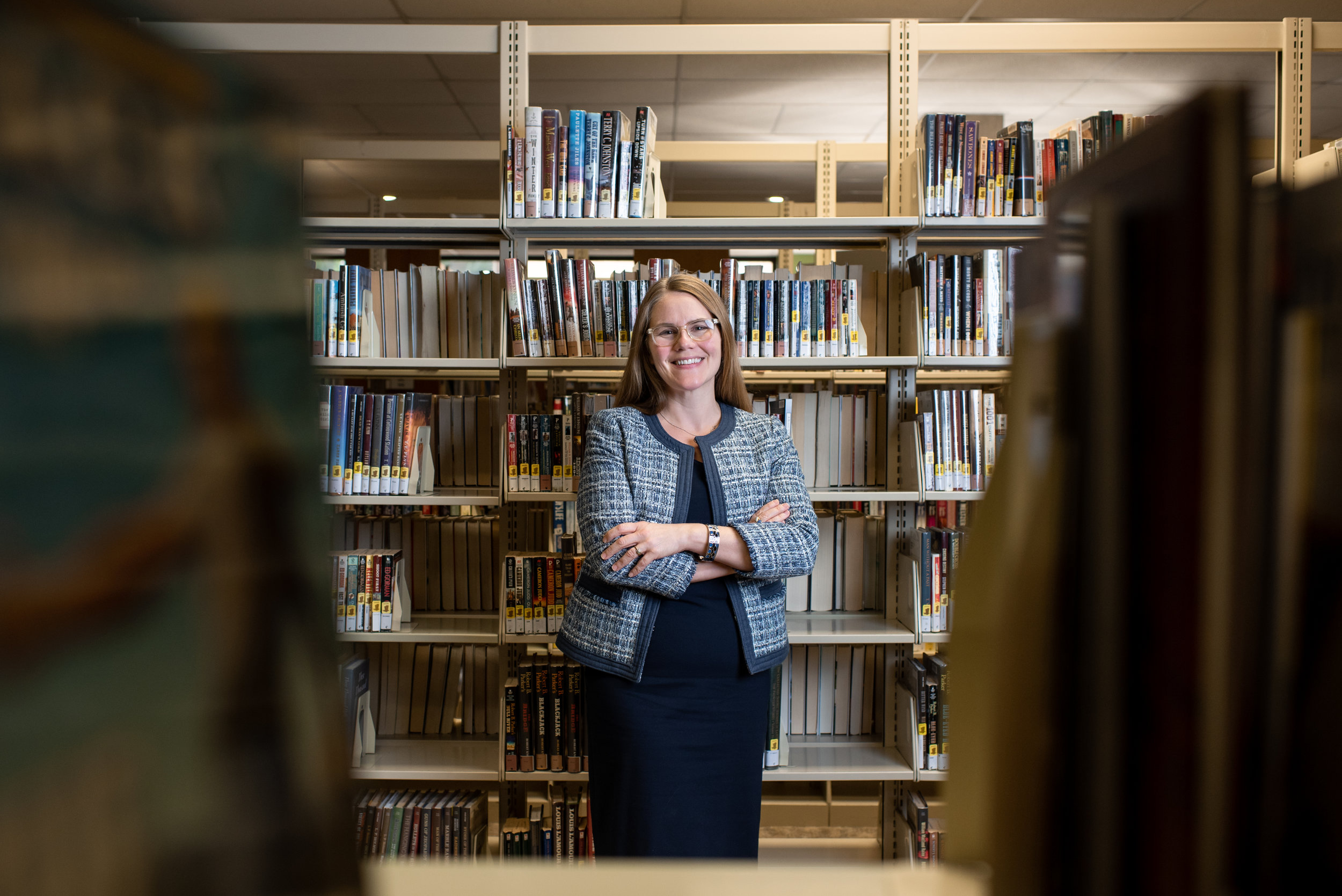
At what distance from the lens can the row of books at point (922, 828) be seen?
2.32 meters

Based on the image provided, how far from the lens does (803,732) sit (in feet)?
8.34

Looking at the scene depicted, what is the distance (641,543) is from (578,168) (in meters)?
1.22

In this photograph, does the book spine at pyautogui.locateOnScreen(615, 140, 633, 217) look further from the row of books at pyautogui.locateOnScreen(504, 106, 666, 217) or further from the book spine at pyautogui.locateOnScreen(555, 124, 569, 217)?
the book spine at pyautogui.locateOnScreen(555, 124, 569, 217)

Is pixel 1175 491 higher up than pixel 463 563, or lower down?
higher up

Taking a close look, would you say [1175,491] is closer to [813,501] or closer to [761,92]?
[813,501]

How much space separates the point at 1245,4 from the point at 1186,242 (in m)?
5.05

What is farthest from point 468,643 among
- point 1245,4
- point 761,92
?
point 1245,4

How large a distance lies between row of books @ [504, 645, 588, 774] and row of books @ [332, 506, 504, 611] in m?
0.37

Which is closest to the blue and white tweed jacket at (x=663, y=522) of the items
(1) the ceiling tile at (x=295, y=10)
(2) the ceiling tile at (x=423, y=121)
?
(1) the ceiling tile at (x=295, y=10)

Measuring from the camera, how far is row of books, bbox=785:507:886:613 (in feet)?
8.25

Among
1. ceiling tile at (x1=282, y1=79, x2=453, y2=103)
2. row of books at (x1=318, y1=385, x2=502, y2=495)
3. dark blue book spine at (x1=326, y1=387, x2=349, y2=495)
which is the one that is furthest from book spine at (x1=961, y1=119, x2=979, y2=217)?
ceiling tile at (x1=282, y1=79, x2=453, y2=103)

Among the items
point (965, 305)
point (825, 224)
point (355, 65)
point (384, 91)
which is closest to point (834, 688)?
point (965, 305)

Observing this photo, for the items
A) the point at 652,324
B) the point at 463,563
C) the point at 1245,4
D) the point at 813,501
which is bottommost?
the point at 463,563

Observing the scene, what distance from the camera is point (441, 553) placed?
102 inches
